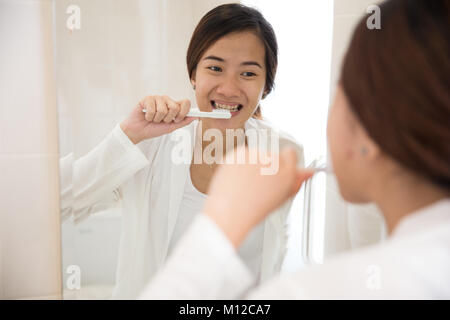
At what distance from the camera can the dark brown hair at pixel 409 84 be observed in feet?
1.29

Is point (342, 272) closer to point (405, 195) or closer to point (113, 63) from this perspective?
point (405, 195)

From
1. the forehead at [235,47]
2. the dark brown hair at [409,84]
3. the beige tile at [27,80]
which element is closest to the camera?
the dark brown hair at [409,84]

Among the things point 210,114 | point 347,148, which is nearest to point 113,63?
point 210,114

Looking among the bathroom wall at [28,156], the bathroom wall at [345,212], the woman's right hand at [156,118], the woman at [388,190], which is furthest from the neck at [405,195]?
the bathroom wall at [28,156]

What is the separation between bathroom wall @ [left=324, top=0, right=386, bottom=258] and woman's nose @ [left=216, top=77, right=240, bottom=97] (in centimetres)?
17

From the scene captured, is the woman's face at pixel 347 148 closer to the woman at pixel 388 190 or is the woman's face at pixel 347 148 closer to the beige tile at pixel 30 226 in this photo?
the woman at pixel 388 190

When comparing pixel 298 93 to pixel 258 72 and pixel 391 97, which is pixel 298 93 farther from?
pixel 391 97

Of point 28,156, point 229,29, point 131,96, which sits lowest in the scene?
point 28,156

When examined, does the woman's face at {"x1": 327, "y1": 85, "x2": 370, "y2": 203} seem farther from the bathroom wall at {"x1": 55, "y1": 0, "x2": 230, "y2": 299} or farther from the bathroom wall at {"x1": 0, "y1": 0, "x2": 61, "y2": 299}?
the bathroom wall at {"x1": 0, "y1": 0, "x2": 61, "y2": 299}

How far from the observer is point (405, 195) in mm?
444

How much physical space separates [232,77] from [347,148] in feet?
0.91

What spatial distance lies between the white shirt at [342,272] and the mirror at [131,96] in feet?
0.95

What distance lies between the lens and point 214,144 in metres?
0.72

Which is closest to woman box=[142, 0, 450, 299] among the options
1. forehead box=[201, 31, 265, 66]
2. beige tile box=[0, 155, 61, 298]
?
forehead box=[201, 31, 265, 66]
